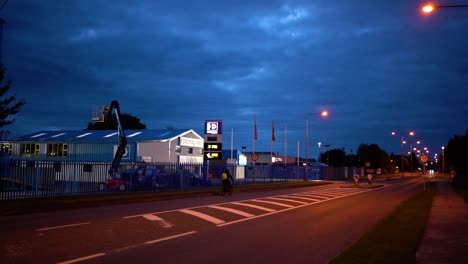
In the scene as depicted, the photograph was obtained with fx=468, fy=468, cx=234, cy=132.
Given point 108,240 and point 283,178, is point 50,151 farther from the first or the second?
point 108,240

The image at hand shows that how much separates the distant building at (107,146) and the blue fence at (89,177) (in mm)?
11032

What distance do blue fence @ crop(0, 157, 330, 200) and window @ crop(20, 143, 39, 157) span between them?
2493cm

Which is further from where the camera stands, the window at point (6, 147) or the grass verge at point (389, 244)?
the window at point (6, 147)

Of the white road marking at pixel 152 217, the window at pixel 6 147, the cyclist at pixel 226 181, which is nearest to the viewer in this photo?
the white road marking at pixel 152 217

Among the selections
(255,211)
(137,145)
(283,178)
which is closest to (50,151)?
(137,145)

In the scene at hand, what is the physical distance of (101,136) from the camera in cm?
5244

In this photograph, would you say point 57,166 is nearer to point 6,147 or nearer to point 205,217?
point 205,217

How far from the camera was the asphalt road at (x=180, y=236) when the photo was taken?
9320mm

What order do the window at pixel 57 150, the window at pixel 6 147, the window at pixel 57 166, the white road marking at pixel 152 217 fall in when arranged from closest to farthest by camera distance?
the white road marking at pixel 152 217 → the window at pixel 57 166 → the window at pixel 57 150 → the window at pixel 6 147

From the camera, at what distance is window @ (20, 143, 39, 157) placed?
53.5 metres

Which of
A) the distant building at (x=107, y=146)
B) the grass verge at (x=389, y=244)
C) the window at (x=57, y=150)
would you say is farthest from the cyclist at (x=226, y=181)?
the window at (x=57, y=150)

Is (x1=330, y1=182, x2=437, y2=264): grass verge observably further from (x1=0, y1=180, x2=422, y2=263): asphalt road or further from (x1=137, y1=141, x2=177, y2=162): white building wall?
(x1=137, y1=141, x2=177, y2=162): white building wall

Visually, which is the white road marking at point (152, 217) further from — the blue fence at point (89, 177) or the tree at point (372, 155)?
the tree at point (372, 155)

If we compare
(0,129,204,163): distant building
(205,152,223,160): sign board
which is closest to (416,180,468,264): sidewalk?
(205,152,223,160): sign board
